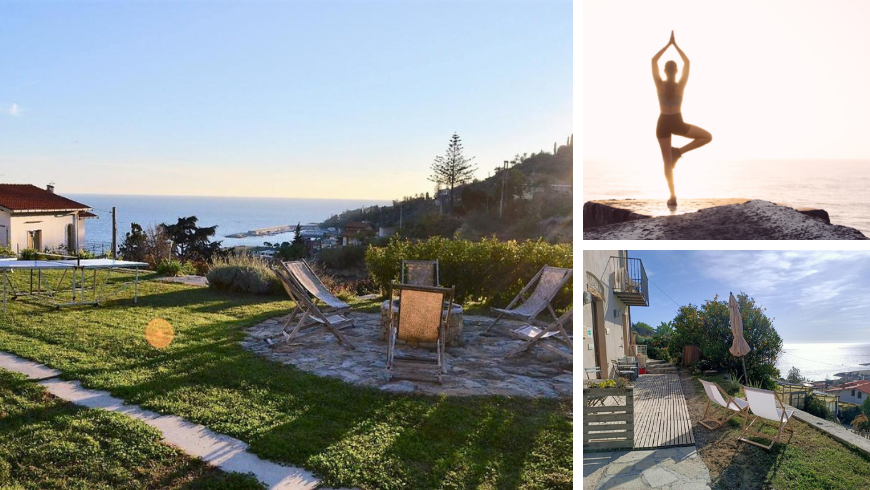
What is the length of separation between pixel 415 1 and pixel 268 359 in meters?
6.44

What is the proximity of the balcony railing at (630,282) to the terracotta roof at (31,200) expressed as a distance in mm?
23522

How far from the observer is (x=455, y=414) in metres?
4.14

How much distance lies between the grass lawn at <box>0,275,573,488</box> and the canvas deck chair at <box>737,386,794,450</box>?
3.21ft

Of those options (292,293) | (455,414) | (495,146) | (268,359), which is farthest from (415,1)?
(495,146)

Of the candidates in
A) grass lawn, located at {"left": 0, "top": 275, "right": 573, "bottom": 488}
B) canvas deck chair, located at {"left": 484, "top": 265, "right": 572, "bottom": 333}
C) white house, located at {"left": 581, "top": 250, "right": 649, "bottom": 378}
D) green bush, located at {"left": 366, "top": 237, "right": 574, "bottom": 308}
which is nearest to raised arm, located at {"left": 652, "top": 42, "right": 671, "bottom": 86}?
white house, located at {"left": 581, "top": 250, "right": 649, "bottom": 378}

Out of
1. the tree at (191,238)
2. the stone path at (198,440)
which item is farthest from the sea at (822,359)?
the tree at (191,238)

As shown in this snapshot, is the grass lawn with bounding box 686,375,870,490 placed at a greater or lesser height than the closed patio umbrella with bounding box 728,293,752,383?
lesser

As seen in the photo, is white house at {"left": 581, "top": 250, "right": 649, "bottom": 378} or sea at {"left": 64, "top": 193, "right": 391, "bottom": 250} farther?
sea at {"left": 64, "top": 193, "right": 391, "bottom": 250}

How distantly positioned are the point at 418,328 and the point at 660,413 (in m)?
2.66

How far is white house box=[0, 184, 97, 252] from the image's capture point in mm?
20438

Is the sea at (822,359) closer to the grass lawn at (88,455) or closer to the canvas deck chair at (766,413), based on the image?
the canvas deck chair at (766,413)

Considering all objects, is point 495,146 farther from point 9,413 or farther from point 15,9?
point 9,413

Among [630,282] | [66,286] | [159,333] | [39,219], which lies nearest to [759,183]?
[630,282]

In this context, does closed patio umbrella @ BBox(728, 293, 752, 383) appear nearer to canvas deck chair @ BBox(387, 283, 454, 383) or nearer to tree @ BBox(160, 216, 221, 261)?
canvas deck chair @ BBox(387, 283, 454, 383)
